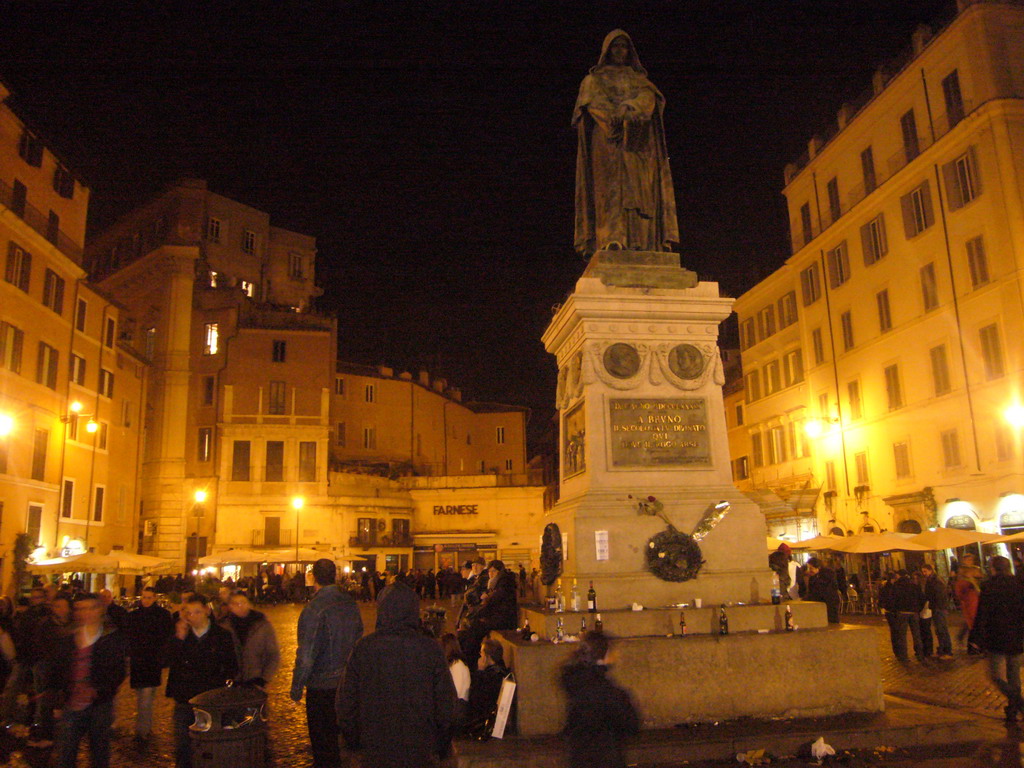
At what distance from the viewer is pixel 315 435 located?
146 ft

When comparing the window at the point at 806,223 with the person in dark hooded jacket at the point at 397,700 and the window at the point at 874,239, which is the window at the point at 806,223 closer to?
the window at the point at 874,239

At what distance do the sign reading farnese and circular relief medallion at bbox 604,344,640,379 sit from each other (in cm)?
27

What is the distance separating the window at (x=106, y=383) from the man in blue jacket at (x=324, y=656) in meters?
32.3

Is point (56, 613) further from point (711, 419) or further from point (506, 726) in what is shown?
point (711, 419)

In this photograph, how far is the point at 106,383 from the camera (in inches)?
1383

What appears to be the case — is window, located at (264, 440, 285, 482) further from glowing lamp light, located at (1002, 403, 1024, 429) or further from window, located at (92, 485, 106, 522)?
glowing lamp light, located at (1002, 403, 1024, 429)

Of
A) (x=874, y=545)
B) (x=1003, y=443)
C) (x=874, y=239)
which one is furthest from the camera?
(x=874, y=239)

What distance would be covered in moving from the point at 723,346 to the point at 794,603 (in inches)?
1834

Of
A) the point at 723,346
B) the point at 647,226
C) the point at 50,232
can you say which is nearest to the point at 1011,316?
the point at 647,226

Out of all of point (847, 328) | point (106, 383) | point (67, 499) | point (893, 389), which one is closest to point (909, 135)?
point (847, 328)

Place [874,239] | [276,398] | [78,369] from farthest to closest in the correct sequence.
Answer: [276,398]
[78,369]
[874,239]

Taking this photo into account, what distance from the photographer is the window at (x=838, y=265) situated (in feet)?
112

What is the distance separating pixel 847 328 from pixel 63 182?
3168cm

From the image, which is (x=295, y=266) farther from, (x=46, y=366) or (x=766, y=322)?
(x=766, y=322)
